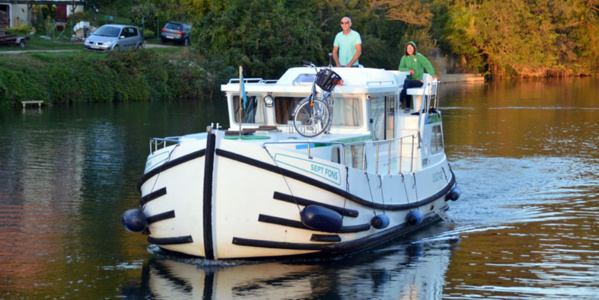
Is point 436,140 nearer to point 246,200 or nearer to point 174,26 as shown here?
point 246,200

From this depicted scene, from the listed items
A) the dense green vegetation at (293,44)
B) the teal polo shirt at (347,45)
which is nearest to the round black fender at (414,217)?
the teal polo shirt at (347,45)

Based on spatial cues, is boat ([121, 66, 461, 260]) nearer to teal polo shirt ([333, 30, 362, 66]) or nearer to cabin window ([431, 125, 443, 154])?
teal polo shirt ([333, 30, 362, 66])

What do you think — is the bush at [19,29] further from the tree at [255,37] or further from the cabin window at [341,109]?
the cabin window at [341,109]

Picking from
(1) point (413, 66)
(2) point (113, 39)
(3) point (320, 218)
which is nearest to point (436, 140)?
(1) point (413, 66)

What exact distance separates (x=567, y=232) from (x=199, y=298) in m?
7.79

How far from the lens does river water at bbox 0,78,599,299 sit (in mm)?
12617

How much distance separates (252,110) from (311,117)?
5.08 feet

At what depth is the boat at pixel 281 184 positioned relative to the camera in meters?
12.9

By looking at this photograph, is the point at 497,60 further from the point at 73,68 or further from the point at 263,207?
the point at 263,207

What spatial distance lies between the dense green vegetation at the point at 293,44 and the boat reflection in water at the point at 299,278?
98.3ft

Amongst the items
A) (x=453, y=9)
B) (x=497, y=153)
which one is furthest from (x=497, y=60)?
(x=497, y=153)

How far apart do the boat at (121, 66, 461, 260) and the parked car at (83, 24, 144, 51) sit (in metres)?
35.6

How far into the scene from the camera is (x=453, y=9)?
81.2 metres

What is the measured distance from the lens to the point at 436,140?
60.1 feet
